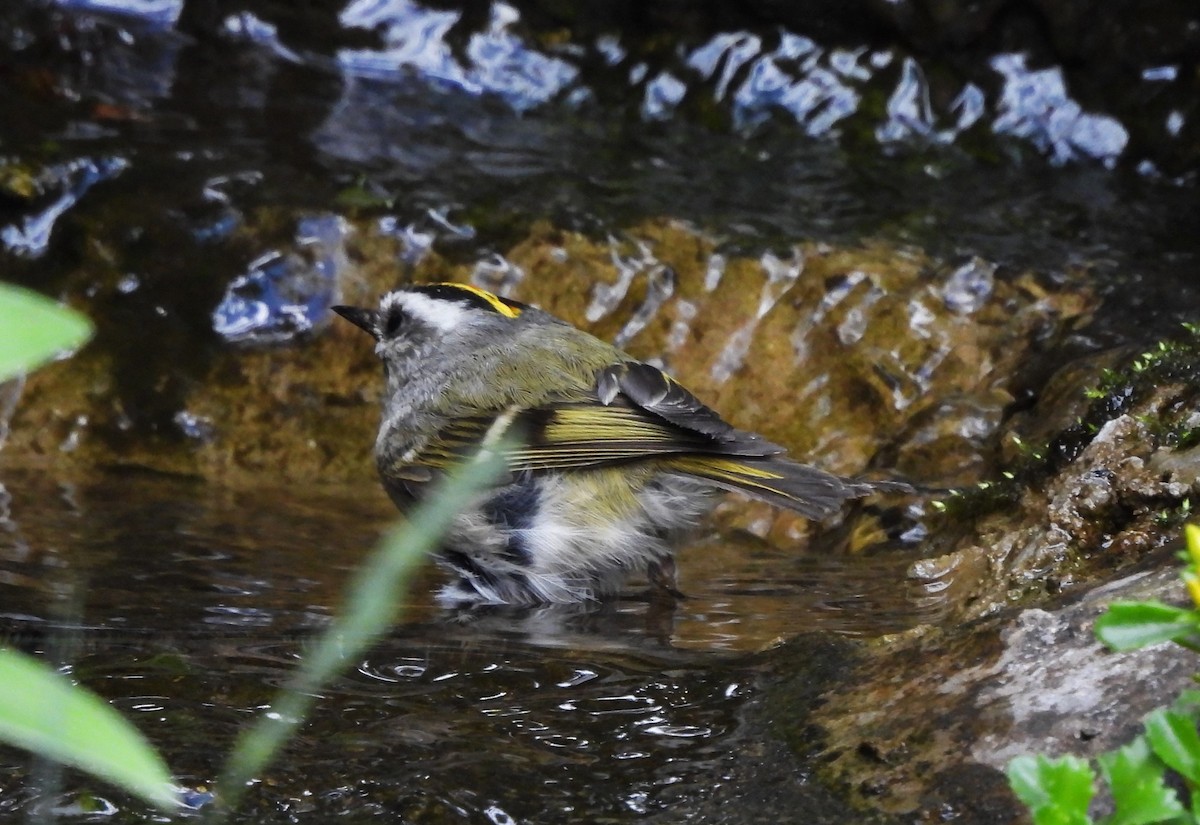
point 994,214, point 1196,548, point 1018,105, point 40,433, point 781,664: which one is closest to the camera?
point 1196,548

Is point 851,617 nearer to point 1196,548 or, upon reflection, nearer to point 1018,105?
point 1196,548

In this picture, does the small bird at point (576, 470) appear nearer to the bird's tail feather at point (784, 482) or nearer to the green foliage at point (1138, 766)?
the bird's tail feather at point (784, 482)

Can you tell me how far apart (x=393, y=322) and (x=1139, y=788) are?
3470 millimetres

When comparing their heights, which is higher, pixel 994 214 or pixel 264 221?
pixel 994 214

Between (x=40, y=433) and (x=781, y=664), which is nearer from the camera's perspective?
(x=781, y=664)

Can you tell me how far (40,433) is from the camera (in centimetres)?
509

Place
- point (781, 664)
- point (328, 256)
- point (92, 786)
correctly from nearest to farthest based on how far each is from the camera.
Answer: point (92, 786)
point (781, 664)
point (328, 256)

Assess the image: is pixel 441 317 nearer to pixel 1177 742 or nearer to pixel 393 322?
pixel 393 322

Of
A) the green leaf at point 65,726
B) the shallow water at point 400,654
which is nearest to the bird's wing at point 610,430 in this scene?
the shallow water at point 400,654

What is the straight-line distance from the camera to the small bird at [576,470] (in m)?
3.79

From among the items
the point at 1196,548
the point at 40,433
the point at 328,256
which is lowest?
the point at 40,433

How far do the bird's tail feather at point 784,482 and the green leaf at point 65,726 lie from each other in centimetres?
285

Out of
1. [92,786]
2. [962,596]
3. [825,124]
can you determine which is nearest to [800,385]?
[962,596]

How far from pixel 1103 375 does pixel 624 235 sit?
7.49 feet
